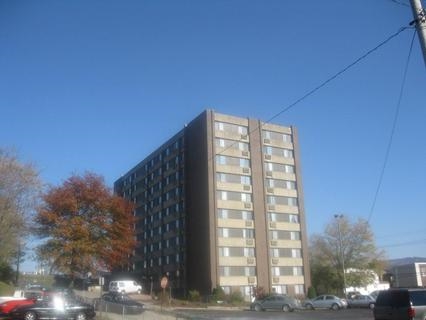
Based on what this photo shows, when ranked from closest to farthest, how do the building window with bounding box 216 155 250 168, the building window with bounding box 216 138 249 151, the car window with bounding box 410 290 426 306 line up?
the car window with bounding box 410 290 426 306 → the building window with bounding box 216 155 250 168 → the building window with bounding box 216 138 249 151

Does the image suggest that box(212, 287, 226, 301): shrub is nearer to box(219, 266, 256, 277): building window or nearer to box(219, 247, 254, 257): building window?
box(219, 266, 256, 277): building window

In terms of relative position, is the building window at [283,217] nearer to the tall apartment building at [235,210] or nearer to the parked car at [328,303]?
the tall apartment building at [235,210]

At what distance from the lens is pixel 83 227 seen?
5144 cm

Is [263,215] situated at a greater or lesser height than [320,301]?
greater

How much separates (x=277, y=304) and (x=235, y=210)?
22270 mm

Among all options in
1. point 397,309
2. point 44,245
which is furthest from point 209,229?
point 397,309

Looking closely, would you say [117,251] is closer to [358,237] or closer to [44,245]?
[44,245]

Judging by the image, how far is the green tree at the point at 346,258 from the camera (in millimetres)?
77125

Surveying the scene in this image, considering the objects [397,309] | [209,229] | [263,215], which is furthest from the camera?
[263,215]

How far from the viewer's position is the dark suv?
58.2ft

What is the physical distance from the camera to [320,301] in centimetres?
5062

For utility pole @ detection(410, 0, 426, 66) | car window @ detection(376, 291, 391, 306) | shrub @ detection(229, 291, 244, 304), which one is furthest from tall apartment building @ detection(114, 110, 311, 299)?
utility pole @ detection(410, 0, 426, 66)

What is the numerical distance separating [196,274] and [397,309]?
52.0 m

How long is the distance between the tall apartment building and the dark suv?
46.7 meters
